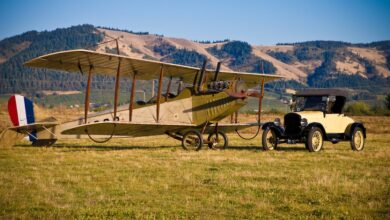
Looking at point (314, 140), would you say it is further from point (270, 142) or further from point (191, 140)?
point (191, 140)

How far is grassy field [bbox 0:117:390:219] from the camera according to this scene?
21.8 feet

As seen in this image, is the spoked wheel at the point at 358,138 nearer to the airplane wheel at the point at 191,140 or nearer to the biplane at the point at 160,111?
the biplane at the point at 160,111

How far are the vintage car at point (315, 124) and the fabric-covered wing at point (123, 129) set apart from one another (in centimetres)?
302

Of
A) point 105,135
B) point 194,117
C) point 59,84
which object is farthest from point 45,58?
point 59,84

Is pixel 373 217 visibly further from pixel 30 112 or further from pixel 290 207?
pixel 30 112

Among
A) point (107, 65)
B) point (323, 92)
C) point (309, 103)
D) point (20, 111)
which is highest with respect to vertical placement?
point (107, 65)

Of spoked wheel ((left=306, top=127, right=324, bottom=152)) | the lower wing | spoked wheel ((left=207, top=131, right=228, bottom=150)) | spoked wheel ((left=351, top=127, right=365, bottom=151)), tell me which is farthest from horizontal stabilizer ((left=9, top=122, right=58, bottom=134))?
spoked wheel ((left=351, top=127, right=365, bottom=151))

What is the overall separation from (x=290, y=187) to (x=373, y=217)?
7.25 ft

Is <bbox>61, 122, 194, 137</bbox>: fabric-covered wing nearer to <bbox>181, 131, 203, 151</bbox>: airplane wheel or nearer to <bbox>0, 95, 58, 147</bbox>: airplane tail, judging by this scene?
<bbox>181, 131, 203, 151</bbox>: airplane wheel

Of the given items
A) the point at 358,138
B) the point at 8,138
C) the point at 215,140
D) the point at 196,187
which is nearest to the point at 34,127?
the point at 8,138

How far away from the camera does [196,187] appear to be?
27.7 feet

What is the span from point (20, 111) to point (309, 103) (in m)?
10.1

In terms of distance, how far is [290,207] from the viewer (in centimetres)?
686

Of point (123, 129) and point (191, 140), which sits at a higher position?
point (123, 129)
